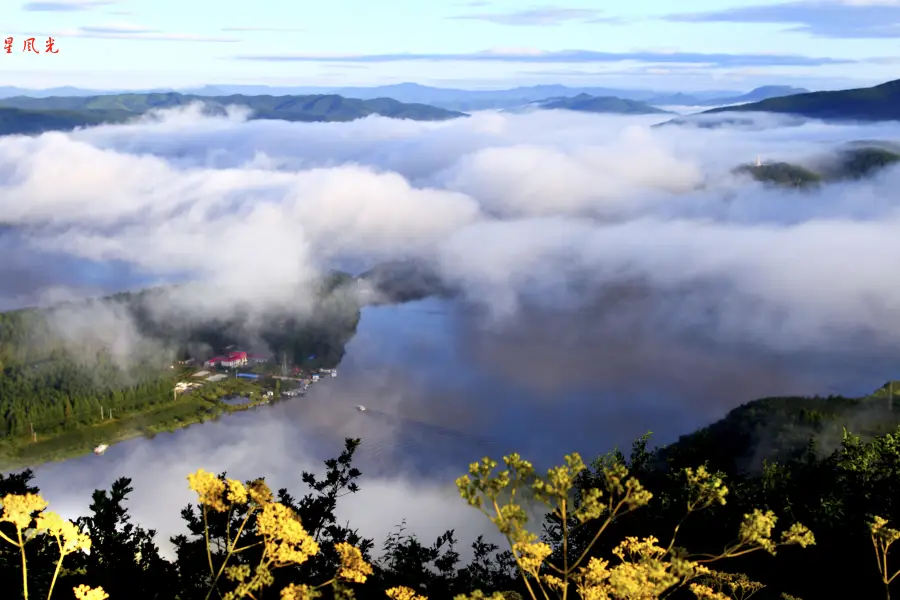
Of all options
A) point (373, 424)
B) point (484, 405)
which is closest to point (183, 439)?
point (373, 424)

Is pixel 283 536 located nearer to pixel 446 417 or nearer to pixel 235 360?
pixel 446 417

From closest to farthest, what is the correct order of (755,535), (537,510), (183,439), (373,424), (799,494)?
(755,535)
(799,494)
(537,510)
(183,439)
(373,424)

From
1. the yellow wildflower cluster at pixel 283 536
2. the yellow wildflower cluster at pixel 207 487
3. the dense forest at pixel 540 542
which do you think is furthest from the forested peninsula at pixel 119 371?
the yellow wildflower cluster at pixel 283 536

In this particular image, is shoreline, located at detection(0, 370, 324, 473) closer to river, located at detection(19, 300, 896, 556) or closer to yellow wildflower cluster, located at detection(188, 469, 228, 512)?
river, located at detection(19, 300, 896, 556)

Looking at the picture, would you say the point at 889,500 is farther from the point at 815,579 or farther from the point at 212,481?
the point at 212,481

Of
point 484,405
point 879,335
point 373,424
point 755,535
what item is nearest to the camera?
point 755,535

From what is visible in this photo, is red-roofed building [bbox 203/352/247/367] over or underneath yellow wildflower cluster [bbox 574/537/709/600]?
underneath

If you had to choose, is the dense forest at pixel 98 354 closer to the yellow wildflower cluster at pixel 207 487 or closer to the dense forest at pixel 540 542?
the dense forest at pixel 540 542

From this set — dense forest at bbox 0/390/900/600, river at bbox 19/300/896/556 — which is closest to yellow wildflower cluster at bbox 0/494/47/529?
dense forest at bbox 0/390/900/600
